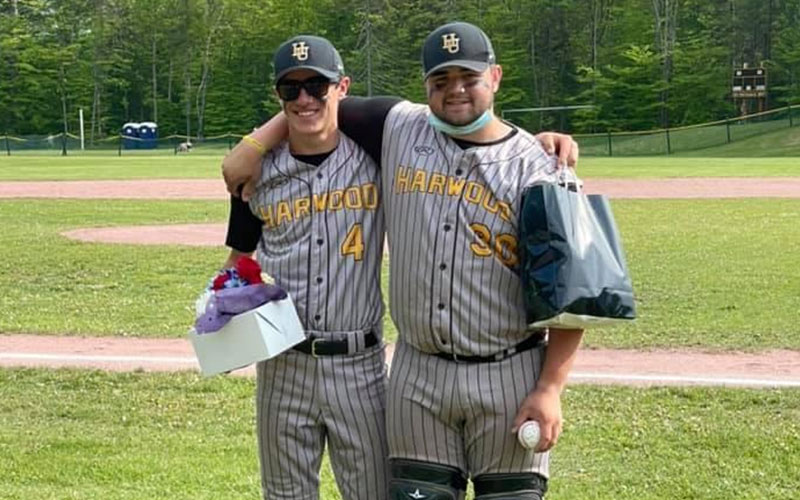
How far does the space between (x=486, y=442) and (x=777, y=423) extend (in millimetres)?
3218

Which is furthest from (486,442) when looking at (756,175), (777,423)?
(756,175)

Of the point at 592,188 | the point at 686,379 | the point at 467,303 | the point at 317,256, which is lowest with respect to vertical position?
the point at 686,379

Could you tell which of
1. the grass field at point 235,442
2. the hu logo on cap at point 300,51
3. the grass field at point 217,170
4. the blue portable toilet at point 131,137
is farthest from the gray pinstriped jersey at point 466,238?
the blue portable toilet at point 131,137

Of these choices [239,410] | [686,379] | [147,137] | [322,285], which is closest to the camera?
[322,285]

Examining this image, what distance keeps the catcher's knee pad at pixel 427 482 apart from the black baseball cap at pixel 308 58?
116 cm

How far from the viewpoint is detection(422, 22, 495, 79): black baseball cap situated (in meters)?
2.96

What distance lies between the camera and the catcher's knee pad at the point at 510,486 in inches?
119

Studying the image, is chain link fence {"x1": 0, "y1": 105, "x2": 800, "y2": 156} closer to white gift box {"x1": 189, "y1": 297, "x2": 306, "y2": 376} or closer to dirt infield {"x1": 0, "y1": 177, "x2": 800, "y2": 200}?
dirt infield {"x1": 0, "y1": 177, "x2": 800, "y2": 200}

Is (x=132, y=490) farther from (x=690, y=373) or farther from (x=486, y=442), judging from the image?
(x=690, y=373)

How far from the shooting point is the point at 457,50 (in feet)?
9.70

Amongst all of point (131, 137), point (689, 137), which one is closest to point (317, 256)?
point (689, 137)

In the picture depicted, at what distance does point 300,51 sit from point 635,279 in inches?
333

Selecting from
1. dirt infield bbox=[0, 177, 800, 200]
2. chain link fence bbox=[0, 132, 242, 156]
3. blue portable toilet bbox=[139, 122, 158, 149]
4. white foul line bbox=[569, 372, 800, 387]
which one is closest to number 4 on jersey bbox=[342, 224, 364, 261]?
white foul line bbox=[569, 372, 800, 387]

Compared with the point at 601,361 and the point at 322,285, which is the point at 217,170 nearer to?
the point at 601,361
